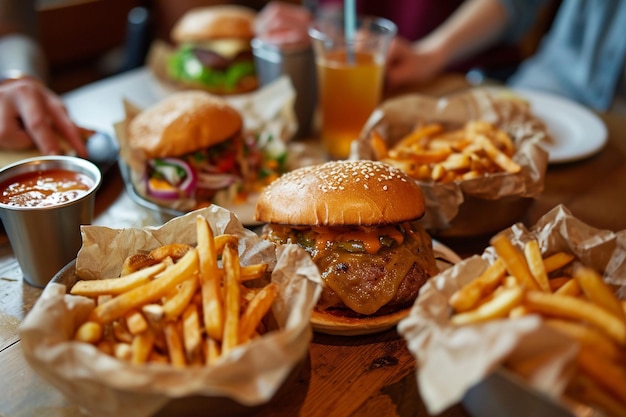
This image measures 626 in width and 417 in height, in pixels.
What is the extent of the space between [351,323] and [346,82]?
1.40 meters

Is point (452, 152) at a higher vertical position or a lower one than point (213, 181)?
higher

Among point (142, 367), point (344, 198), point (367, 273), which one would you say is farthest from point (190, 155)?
point (142, 367)

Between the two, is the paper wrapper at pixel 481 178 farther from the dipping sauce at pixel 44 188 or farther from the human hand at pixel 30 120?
the human hand at pixel 30 120

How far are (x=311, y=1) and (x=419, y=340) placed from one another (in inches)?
161

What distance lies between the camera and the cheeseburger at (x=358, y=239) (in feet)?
5.61

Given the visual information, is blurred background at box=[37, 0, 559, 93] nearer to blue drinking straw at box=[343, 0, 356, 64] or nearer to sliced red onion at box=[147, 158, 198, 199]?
Result: blue drinking straw at box=[343, 0, 356, 64]

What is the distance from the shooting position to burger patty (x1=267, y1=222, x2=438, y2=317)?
5.60ft

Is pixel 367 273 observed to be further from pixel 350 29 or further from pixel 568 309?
pixel 350 29

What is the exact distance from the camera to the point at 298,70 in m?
3.00

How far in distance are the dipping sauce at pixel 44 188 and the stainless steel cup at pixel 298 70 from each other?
133 centimetres

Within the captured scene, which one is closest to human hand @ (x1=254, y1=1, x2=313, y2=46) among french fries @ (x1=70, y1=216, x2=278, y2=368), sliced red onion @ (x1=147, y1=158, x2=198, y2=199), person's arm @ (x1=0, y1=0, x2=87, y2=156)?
sliced red onion @ (x1=147, y1=158, x2=198, y2=199)

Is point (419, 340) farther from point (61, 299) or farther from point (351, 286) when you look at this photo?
point (61, 299)

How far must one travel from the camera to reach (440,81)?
3.60 metres

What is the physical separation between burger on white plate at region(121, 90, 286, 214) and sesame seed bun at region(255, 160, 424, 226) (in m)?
0.62
